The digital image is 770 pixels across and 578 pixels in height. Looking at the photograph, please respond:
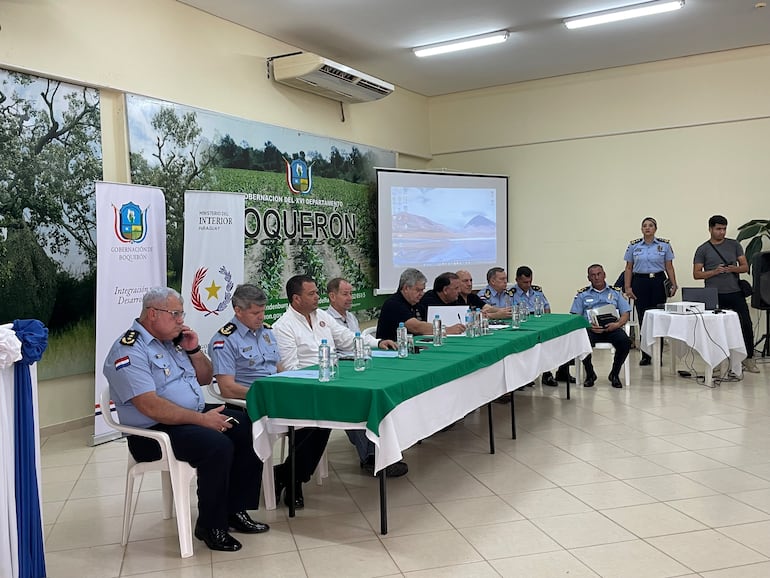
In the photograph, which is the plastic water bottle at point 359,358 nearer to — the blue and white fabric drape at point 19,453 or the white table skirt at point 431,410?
the white table skirt at point 431,410

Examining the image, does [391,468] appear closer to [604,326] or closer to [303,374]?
[303,374]

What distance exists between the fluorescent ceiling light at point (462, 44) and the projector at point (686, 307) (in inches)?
132

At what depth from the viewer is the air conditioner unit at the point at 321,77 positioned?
23.7 ft

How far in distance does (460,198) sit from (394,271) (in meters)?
1.51

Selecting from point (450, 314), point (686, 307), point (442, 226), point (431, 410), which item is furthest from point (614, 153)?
point (431, 410)

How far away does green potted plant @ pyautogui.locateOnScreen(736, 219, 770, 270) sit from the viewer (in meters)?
8.04

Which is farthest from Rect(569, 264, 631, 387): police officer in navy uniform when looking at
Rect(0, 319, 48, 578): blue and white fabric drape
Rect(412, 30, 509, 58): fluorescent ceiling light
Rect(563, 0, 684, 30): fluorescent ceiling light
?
Rect(0, 319, 48, 578): blue and white fabric drape

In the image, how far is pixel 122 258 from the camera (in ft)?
17.4

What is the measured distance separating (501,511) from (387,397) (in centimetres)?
97

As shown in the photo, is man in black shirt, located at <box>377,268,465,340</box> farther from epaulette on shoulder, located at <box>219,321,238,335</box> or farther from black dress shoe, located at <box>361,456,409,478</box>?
epaulette on shoulder, located at <box>219,321,238,335</box>

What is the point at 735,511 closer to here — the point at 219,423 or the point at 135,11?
the point at 219,423

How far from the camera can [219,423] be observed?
3266mm

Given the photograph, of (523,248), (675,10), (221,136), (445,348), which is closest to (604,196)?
(523,248)

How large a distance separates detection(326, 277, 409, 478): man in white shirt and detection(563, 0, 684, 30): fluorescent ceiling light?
167 inches
